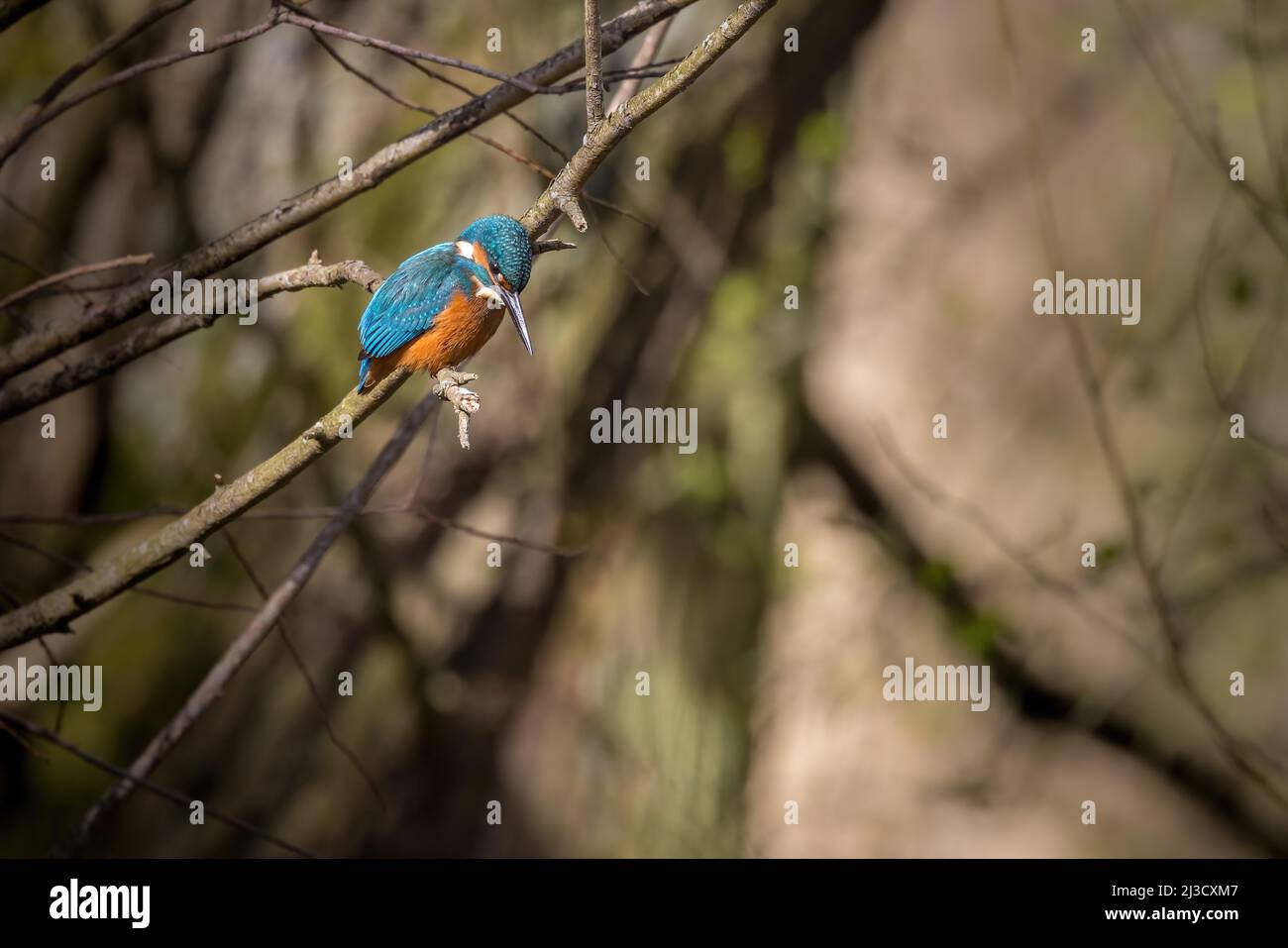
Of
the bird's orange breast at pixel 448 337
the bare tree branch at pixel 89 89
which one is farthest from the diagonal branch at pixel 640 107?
the bare tree branch at pixel 89 89

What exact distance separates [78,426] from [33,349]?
2.20 metres

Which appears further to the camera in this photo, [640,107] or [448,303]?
[448,303]

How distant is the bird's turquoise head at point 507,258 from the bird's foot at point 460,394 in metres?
0.14

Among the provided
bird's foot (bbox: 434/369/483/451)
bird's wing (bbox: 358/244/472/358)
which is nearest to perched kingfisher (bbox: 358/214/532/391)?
bird's wing (bbox: 358/244/472/358)

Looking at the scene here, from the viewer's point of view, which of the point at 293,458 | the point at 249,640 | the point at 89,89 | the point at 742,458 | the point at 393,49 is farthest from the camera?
the point at 742,458

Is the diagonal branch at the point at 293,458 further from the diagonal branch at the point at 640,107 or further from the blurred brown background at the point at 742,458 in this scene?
the blurred brown background at the point at 742,458

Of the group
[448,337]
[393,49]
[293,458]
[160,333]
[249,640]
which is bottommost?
[249,640]

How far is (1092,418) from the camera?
4.54 meters

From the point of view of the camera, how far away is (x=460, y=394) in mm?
1811

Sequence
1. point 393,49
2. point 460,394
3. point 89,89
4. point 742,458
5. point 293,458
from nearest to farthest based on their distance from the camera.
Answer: point 460,394 → point 293,458 → point 393,49 → point 89,89 → point 742,458

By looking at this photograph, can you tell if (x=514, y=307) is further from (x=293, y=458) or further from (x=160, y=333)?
(x=160, y=333)

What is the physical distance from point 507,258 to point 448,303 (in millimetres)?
153

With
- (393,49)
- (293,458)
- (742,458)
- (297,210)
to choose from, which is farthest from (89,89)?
(742,458)

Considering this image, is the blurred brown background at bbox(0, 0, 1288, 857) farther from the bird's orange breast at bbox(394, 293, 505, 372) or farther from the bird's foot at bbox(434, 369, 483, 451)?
the bird's foot at bbox(434, 369, 483, 451)
